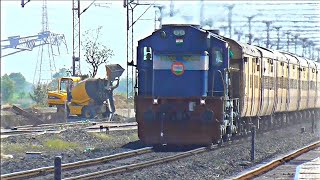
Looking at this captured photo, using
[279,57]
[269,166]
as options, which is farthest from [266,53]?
[269,166]

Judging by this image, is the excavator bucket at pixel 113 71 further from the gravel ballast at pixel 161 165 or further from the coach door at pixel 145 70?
the coach door at pixel 145 70

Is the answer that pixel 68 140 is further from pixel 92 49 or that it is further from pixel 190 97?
pixel 92 49

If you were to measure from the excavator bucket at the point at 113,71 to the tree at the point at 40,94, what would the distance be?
14.5 ft

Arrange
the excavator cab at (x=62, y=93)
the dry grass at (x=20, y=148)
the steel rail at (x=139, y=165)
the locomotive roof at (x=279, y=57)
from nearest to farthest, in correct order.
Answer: the steel rail at (x=139, y=165)
the dry grass at (x=20, y=148)
the locomotive roof at (x=279, y=57)
the excavator cab at (x=62, y=93)

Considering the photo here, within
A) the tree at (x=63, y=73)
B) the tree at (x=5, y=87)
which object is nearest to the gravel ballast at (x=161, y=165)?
the tree at (x=5, y=87)

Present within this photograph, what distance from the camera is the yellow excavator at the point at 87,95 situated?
48.5 metres

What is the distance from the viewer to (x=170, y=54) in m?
22.5

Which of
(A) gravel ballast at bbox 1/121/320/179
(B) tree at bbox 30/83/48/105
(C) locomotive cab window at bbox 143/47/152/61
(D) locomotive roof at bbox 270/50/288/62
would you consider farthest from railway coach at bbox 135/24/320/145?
(B) tree at bbox 30/83/48/105

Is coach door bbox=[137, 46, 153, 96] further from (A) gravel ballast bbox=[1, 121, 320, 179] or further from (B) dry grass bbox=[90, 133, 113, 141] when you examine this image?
(B) dry grass bbox=[90, 133, 113, 141]

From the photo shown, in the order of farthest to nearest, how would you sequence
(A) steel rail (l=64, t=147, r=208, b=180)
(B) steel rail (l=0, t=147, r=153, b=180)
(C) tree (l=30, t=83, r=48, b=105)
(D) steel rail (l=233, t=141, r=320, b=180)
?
(C) tree (l=30, t=83, r=48, b=105) → (D) steel rail (l=233, t=141, r=320, b=180) → (A) steel rail (l=64, t=147, r=208, b=180) → (B) steel rail (l=0, t=147, r=153, b=180)

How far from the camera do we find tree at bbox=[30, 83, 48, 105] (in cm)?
4906

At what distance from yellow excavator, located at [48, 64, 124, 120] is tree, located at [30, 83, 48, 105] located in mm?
841

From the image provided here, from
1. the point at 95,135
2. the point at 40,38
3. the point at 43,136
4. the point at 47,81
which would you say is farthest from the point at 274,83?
the point at 47,81

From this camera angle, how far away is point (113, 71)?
48219 mm
